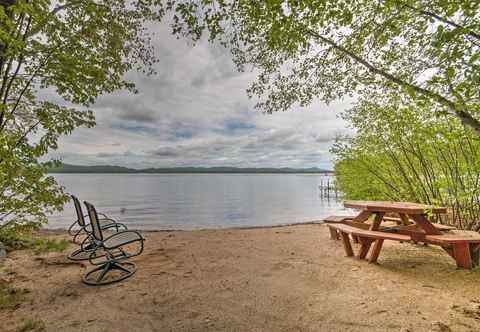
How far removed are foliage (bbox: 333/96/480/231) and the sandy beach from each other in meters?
1.34

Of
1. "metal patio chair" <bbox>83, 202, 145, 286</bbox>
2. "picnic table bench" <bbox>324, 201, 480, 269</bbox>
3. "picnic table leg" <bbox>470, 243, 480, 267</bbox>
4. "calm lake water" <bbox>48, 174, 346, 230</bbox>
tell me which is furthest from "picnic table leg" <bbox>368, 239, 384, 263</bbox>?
"calm lake water" <bbox>48, 174, 346, 230</bbox>

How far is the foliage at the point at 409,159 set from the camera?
4.18 meters

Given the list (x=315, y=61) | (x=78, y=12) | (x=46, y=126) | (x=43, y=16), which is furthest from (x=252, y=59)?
(x=46, y=126)

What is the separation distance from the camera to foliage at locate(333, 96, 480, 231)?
4184 mm

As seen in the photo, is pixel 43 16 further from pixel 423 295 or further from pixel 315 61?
pixel 423 295

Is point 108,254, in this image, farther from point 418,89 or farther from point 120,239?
point 418,89

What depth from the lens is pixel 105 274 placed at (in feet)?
12.1

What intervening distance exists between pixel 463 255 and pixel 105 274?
19.0 feet

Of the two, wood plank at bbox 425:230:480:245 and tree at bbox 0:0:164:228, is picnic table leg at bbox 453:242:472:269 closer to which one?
wood plank at bbox 425:230:480:245

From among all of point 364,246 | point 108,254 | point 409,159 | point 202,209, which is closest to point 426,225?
point 364,246

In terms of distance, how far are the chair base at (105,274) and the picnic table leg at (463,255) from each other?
528cm

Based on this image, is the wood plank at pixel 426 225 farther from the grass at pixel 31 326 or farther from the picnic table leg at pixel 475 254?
the grass at pixel 31 326

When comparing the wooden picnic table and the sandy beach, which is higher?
the wooden picnic table

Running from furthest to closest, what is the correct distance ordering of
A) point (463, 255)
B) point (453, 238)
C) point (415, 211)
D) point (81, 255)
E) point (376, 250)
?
point (81, 255) < point (376, 250) < point (415, 211) < point (463, 255) < point (453, 238)
